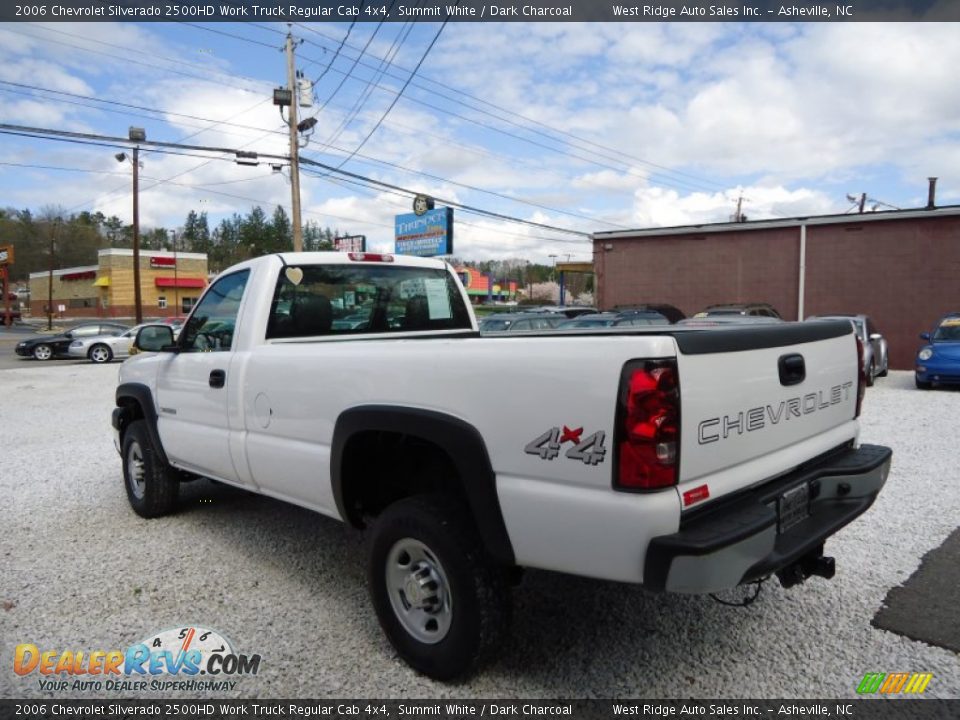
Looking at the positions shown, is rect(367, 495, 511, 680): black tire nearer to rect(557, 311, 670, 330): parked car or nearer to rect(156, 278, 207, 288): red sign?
rect(557, 311, 670, 330): parked car

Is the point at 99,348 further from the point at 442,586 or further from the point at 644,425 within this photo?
the point at 644,425

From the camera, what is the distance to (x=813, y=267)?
21.2 meters

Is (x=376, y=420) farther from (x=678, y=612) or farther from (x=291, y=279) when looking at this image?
(x=678, y=612)

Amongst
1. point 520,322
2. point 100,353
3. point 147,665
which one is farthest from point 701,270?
point 147,665

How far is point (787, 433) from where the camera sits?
9.12ft

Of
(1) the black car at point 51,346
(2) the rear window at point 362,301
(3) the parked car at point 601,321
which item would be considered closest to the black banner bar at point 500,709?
(2) the rear window at point 362,301

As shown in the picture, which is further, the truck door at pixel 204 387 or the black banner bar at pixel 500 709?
the truck door at pixel 204 387

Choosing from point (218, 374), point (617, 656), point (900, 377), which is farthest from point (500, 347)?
point (900, 377)

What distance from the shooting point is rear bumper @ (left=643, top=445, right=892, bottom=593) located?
2121 millimetres

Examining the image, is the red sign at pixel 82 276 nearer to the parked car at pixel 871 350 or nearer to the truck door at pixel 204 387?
the parked car at pixel 871 350

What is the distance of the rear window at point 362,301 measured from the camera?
4.04 m

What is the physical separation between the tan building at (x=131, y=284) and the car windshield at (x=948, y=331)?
60303mm

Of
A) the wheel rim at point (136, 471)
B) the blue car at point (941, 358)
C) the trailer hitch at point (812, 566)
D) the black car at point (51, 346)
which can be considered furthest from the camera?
the black car at point (51, 346)

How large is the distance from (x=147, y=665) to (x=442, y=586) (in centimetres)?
154
